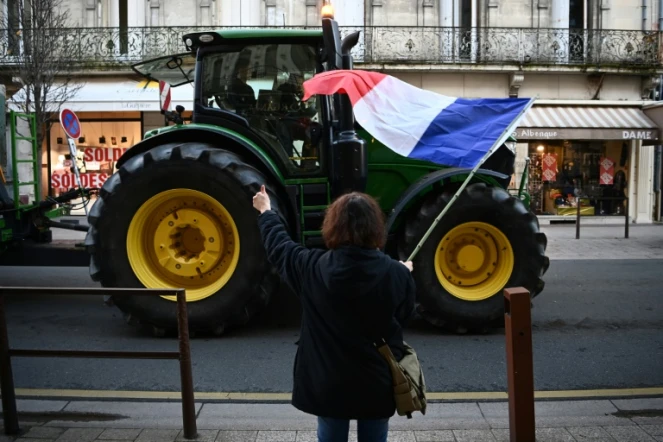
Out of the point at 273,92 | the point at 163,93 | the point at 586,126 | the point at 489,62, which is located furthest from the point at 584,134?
the point at 273,92

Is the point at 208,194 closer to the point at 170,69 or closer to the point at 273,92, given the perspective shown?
the point at 273,92

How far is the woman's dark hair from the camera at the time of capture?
2.57 m

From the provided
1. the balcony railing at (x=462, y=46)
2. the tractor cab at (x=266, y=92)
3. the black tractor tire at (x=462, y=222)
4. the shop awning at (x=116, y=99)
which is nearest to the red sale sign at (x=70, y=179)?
the shop awning at (x=116, y=99)

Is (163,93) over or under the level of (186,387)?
over

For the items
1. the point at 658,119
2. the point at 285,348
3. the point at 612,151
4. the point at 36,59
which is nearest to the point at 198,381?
the point at 285,348

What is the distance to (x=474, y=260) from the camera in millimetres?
6223

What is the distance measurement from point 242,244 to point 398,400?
138 inches

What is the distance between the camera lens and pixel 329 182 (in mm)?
6227

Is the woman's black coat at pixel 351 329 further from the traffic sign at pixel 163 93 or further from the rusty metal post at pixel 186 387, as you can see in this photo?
the traffic sign at pixel 163 93

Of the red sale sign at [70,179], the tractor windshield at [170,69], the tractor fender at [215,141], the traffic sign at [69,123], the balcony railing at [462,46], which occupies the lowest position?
the red sale sign at [70,179]

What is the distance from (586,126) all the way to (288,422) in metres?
15.9

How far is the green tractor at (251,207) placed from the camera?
19.3 feet

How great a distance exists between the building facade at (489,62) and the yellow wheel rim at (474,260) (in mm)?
12818

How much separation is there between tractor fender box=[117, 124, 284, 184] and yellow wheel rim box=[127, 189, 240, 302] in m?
0.62
